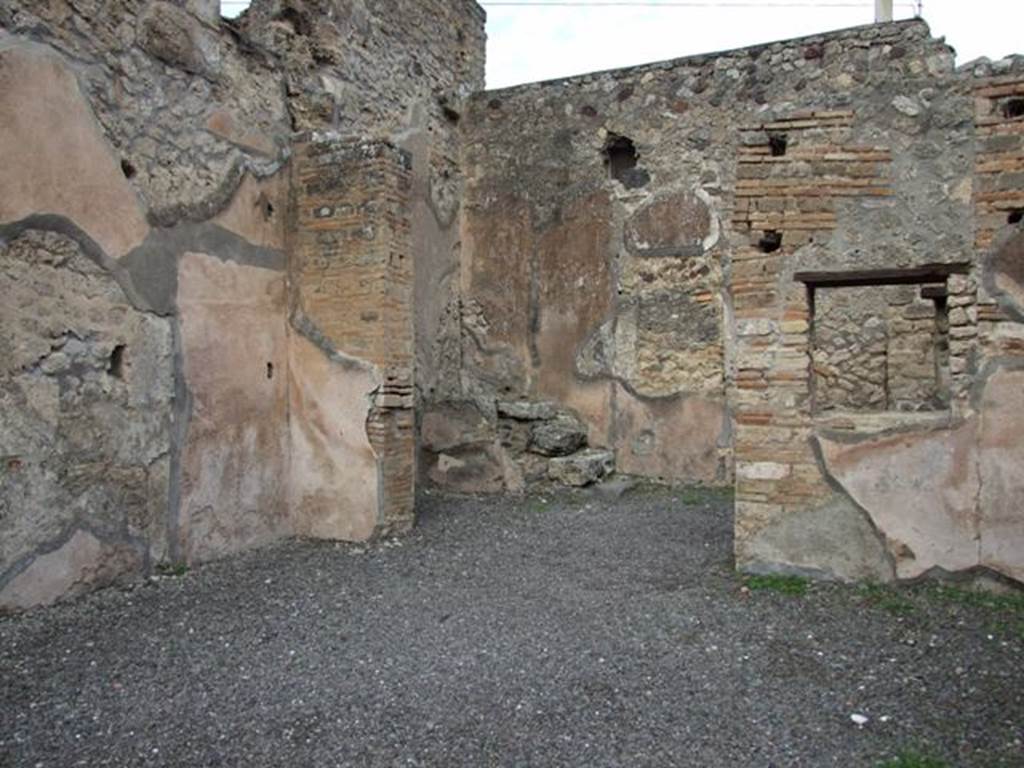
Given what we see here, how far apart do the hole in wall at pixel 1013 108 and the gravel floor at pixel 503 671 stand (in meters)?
2.52

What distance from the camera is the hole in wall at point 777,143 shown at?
4707 millimetres

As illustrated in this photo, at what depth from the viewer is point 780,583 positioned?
4.45 metres

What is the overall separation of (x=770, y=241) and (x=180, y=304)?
137 inches

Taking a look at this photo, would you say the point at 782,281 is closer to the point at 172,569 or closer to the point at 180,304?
the point at 180,304

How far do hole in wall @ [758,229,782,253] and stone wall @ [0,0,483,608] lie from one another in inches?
96.3

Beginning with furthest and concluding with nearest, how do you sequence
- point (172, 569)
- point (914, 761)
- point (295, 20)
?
point (295, 20), point (172, 569), point (914, 761)

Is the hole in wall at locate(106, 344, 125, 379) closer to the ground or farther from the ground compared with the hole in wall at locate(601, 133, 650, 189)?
closer to the ground

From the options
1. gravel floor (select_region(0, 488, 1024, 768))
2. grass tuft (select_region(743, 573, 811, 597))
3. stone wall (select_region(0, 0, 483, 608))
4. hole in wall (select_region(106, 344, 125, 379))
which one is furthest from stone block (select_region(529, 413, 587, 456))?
hole in wall (select_region(106, 344, 125, 379))

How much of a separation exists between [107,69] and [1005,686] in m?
5.21

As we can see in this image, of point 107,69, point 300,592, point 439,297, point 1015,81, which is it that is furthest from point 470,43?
point 300,592

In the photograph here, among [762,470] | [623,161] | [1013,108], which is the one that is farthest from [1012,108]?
[623,161]

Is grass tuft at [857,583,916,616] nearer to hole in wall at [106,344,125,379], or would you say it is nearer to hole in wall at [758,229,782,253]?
hole in wall at [758,229,782,253]

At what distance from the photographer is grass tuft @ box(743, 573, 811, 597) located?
4.34 m

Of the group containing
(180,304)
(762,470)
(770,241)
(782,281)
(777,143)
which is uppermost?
(777,143)
